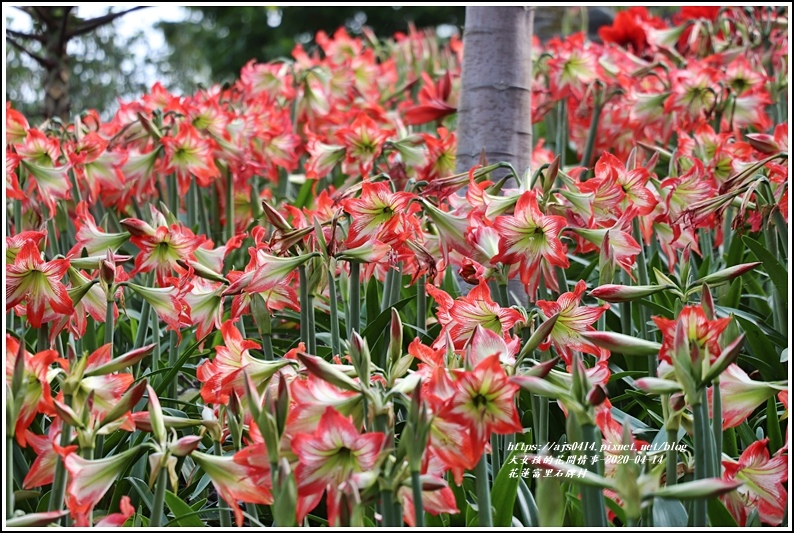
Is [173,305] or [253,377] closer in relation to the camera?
[253,377]

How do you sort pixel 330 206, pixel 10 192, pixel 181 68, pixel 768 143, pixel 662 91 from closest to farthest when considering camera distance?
pixel 330 206, pixel 768 143, pixel 10 192, pixel 662 91, pixel 181 68

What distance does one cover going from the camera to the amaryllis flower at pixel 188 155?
2.96 meters

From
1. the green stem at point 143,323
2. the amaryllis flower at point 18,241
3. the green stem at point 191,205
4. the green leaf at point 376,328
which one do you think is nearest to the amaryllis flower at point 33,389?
the amaryllis flower at point 18,241

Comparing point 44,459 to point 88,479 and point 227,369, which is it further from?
point 227,369

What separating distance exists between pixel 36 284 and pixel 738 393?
146 centimetres

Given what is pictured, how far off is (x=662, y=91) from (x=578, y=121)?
0.54 metres

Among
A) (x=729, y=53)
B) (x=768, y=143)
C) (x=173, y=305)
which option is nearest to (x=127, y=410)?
(x=173, y=305)

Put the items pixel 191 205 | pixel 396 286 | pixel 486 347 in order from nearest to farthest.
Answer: pixel 486 347 → pixel 396 286 → pixel 191 205

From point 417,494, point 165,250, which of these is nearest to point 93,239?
point 165,250

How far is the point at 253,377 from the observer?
1.50m

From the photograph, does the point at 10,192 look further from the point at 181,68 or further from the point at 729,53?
the point at 181,68

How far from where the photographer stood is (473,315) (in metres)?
1.70

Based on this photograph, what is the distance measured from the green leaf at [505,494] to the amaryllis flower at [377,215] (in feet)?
1.84

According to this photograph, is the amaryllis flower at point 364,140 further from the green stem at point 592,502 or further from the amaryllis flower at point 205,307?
the green stem at point 592,502
